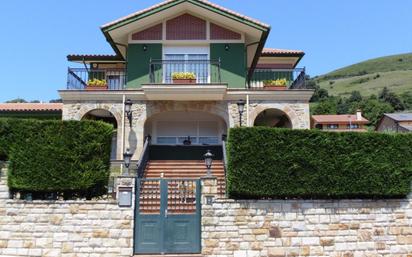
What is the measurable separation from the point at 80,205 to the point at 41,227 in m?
1.23

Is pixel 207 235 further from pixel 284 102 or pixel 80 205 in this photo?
pixel 284 102

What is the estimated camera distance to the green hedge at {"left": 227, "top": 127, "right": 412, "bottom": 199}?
12.0 metres

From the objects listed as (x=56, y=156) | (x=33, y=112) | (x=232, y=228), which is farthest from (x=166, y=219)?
(x=33, y=112)

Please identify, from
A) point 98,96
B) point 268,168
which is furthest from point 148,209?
point 98,96

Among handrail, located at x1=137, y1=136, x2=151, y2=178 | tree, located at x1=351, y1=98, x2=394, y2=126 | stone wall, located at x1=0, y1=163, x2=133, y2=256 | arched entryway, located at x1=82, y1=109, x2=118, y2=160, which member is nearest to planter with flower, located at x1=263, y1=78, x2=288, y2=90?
handrail, located at x1=137, y1=136, x2=151, y2=178

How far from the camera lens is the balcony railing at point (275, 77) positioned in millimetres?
19719

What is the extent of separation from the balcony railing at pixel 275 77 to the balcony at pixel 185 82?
2.61m

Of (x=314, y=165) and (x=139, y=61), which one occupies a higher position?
(x=139, y=61)

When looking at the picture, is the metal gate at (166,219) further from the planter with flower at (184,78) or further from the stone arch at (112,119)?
the planter with flower at (184,78)

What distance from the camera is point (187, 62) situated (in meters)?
19.7

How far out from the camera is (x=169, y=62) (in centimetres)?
1961

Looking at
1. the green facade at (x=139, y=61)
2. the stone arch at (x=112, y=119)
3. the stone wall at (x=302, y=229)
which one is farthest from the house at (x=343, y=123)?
the stone wall at (x=302, y=229)

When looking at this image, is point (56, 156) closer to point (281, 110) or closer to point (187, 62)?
point (187, 62)

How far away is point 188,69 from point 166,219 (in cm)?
978
